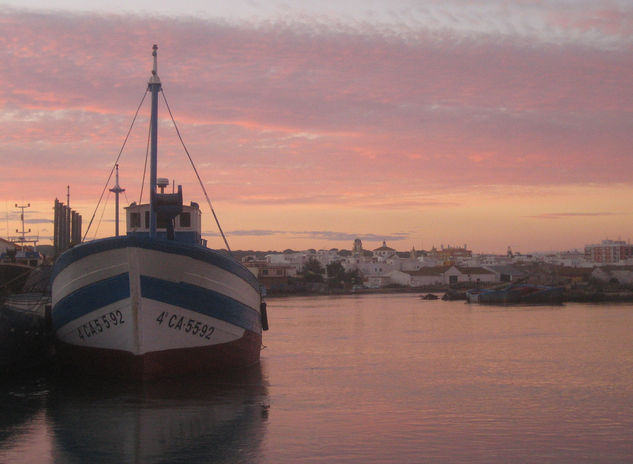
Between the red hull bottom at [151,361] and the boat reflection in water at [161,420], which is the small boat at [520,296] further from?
the boat reflection in water at [161,420]

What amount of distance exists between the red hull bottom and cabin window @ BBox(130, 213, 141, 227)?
439 cm

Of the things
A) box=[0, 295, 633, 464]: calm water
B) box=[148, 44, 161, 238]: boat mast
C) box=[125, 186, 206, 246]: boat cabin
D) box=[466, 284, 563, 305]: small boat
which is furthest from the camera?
box=[466, 284, 563, 305]: small boat

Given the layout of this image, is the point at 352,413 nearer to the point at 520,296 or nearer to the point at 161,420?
the point at 161,420

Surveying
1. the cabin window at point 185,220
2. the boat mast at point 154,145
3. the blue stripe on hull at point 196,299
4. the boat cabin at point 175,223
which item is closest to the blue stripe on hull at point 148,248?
the blue stripe on hull at point 196,299

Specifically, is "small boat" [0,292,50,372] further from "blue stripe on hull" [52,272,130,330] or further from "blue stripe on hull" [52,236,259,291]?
"blue stripe on hull" [52,236,259,291]

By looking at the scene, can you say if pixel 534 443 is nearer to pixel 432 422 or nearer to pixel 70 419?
pixel 432 422

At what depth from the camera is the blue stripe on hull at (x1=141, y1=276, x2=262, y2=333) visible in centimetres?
1748

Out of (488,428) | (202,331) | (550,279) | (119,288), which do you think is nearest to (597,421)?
(488,428)

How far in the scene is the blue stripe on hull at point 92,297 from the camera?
17531 mm

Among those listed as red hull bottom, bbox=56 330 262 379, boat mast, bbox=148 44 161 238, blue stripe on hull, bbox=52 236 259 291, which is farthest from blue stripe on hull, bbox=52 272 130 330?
boat mast, bbox=148 44 161 238

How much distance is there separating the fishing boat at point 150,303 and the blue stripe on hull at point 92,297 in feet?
0.08

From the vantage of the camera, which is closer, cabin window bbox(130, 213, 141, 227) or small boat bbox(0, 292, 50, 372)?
small boat bbox(0, 292, 50, 372)

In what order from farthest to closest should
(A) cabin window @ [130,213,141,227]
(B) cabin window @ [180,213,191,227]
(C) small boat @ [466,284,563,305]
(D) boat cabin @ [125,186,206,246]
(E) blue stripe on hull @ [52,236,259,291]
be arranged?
(C) small boat @ [466,284,563,305]
(B) cabin window @ [180,213,191,227]
(A) cabin window @ [130,213,141,227]
(D) boat cabin @ [125,186,206,246]
(E) blue stripe on hull @ [52,236,259,291]

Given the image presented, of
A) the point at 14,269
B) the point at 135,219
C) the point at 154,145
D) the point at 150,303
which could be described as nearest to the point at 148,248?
the point at 150,303
